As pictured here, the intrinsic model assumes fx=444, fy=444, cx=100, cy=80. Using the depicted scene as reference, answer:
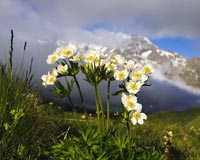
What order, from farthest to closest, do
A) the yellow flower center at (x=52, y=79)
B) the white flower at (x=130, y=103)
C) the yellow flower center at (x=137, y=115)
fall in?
the yellow flower center at (x=52, y=79) < the yellow flower center at (x=137, y=115) < the white flower at (x=130, y=103)

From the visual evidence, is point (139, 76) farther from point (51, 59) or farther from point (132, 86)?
point (51, 59)

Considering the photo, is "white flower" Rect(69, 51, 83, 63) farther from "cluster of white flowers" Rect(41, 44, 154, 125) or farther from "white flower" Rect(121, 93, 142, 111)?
"white flower" Rect(121, 93, 142, 111)

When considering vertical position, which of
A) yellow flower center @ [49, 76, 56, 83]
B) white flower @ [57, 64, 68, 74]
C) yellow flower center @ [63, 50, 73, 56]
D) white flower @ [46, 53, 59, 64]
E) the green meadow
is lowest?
the green meadow

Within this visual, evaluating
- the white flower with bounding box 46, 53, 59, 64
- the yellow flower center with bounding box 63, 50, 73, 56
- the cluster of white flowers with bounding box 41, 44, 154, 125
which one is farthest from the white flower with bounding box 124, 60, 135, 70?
the white flower with bounding box 46, 53, 59, 64

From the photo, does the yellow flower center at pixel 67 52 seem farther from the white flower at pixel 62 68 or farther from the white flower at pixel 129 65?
the white flower at pixel 129 65

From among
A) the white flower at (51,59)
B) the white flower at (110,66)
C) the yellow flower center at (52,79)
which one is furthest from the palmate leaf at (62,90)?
the white flower at (110,66)

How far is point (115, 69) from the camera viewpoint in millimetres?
5543

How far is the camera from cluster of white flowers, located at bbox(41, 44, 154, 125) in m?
5.30

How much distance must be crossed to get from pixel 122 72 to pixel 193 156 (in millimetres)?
4026

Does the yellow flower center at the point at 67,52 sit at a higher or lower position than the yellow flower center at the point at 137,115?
higher

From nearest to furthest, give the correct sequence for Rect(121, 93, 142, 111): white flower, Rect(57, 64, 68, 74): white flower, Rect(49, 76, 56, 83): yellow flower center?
Rect(121, 93, 142, 111): white flower → Rect(57, 64, 68, 74): white flower → Rect(49, 76, 56, 83): yellow flower center

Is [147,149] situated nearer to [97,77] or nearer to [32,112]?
[97,77]

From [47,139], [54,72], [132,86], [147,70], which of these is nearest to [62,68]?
[54,72]

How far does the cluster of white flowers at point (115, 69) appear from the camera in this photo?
17.4 feet
